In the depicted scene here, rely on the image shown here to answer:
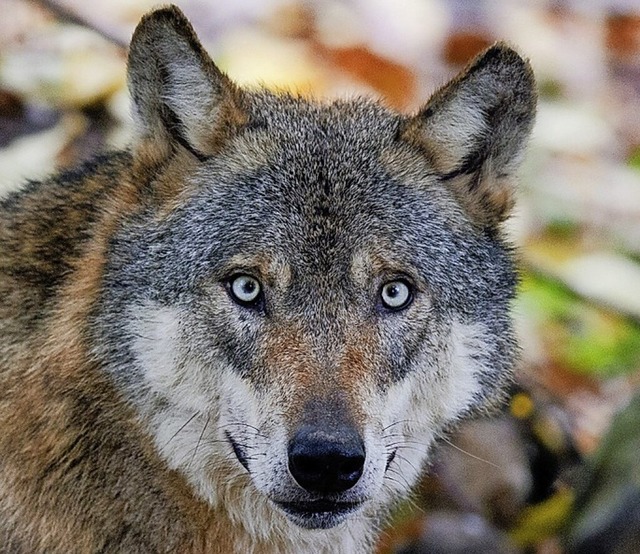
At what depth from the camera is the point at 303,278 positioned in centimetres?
482

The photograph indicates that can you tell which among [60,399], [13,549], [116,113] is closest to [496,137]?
[60,399]

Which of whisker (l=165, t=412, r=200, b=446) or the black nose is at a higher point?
the black nose

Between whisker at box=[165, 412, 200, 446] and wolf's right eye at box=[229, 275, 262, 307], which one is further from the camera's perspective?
whisker at box=[165, 412, 200, 446]

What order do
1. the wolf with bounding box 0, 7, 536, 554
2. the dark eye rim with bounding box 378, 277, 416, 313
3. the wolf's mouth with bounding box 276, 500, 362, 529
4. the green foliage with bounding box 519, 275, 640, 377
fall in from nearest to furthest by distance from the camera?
the wolf's mouth with bounding box 276, 500, 362, 529, the wolf with bounding box 0, 7, 536, 554, the dark eye rim with bounding box 378, 277, 416, 313, the green foliage with bounding box 519, 275, 640, 377

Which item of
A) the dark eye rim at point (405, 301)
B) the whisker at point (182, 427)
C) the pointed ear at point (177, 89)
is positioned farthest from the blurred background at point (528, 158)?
the whisker at point (182, 427)

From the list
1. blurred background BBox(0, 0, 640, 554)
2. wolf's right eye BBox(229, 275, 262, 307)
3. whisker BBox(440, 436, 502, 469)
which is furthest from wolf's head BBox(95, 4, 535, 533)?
blurred background BBox(0, 0, 640, 554)

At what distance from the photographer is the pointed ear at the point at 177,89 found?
16.2 feet

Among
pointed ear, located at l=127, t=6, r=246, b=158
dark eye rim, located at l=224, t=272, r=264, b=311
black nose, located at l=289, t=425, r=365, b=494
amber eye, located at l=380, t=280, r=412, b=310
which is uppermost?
pointed ear, located at l=127, t=6, r=246, b=158

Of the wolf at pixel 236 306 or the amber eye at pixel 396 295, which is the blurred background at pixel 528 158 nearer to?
the wolf at pixel 236 306

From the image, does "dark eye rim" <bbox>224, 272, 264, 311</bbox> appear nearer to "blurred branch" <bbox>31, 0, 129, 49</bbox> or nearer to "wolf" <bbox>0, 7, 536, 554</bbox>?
"wolf" <bbox>0, 7, 536, 554</bbox>

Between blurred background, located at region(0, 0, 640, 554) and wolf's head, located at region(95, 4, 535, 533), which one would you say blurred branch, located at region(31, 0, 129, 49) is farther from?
wolf's head, located at region(95, 4, 535, 533)

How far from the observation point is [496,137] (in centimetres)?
547

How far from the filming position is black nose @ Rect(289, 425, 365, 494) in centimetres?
439

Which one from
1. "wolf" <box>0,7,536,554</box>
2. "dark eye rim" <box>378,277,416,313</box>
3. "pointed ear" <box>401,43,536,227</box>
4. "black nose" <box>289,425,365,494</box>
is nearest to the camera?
"black nose" <box>289,425,365,494</box>
